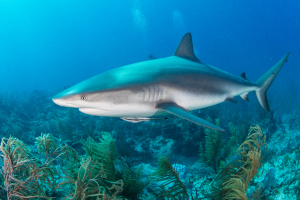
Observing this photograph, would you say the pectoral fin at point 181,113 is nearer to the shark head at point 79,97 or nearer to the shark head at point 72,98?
the shark head at point 79,97

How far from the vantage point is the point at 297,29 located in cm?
14025

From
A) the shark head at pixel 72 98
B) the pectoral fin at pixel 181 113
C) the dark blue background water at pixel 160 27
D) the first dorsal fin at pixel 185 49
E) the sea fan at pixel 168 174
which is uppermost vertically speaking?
the dark blue background water at pixel 160 27

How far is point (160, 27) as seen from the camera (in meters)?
173

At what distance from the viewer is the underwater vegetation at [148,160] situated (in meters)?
1.98

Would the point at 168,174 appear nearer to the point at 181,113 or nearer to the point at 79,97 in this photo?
the point at 181,113

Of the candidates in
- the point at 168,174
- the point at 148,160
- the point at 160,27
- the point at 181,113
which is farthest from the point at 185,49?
the point at 160,27

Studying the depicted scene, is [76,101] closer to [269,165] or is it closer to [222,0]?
[269,165]

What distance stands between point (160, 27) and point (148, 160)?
188472 mm

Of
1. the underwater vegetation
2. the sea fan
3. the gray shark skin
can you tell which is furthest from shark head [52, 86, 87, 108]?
the sea fan

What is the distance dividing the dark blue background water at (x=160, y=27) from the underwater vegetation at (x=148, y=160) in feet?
400

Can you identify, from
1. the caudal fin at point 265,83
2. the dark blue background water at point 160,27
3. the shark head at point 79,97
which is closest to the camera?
the shark head at point 79,97

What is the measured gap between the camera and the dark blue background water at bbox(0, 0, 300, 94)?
13462 cm

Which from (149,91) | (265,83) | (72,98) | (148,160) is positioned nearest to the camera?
(72,98)

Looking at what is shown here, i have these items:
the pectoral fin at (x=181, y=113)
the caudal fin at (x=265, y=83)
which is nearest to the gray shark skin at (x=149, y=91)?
the pectoral fin at (x=181, y=113)
